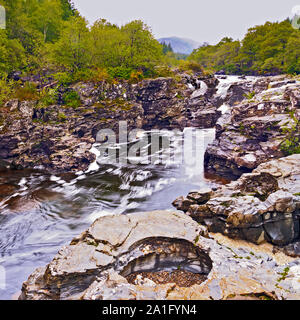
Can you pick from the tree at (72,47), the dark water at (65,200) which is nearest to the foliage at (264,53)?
the dark water at (65,200)

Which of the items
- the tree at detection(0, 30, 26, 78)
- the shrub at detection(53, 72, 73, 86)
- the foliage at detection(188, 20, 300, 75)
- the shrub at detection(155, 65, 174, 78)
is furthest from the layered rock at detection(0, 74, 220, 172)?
the foliage at detection(188, 20, 300, 75)

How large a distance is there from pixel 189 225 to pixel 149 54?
37149 millimetres

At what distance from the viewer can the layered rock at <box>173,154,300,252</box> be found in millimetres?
→ 10984

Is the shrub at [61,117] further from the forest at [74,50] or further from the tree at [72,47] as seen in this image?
the tree at [72,47]

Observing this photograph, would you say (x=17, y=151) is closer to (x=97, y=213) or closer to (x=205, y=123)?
(x=97, y=213)

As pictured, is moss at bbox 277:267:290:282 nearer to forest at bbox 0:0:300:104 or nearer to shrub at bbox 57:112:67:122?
shrub at bbox 57:112:67:122

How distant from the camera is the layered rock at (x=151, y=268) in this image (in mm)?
6430

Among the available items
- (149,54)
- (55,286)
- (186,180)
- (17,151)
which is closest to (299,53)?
(149,54)

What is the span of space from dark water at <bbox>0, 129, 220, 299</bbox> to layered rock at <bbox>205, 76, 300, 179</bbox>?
8.38 ft

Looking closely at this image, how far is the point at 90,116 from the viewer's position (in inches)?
1166

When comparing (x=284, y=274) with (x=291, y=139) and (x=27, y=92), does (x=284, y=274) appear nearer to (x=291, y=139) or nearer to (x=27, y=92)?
(x=291, y=139)

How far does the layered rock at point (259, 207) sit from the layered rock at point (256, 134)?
15.2 ft

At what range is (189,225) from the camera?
991 cm

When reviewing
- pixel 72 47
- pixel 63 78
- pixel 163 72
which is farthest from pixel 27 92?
pixel 163 72
